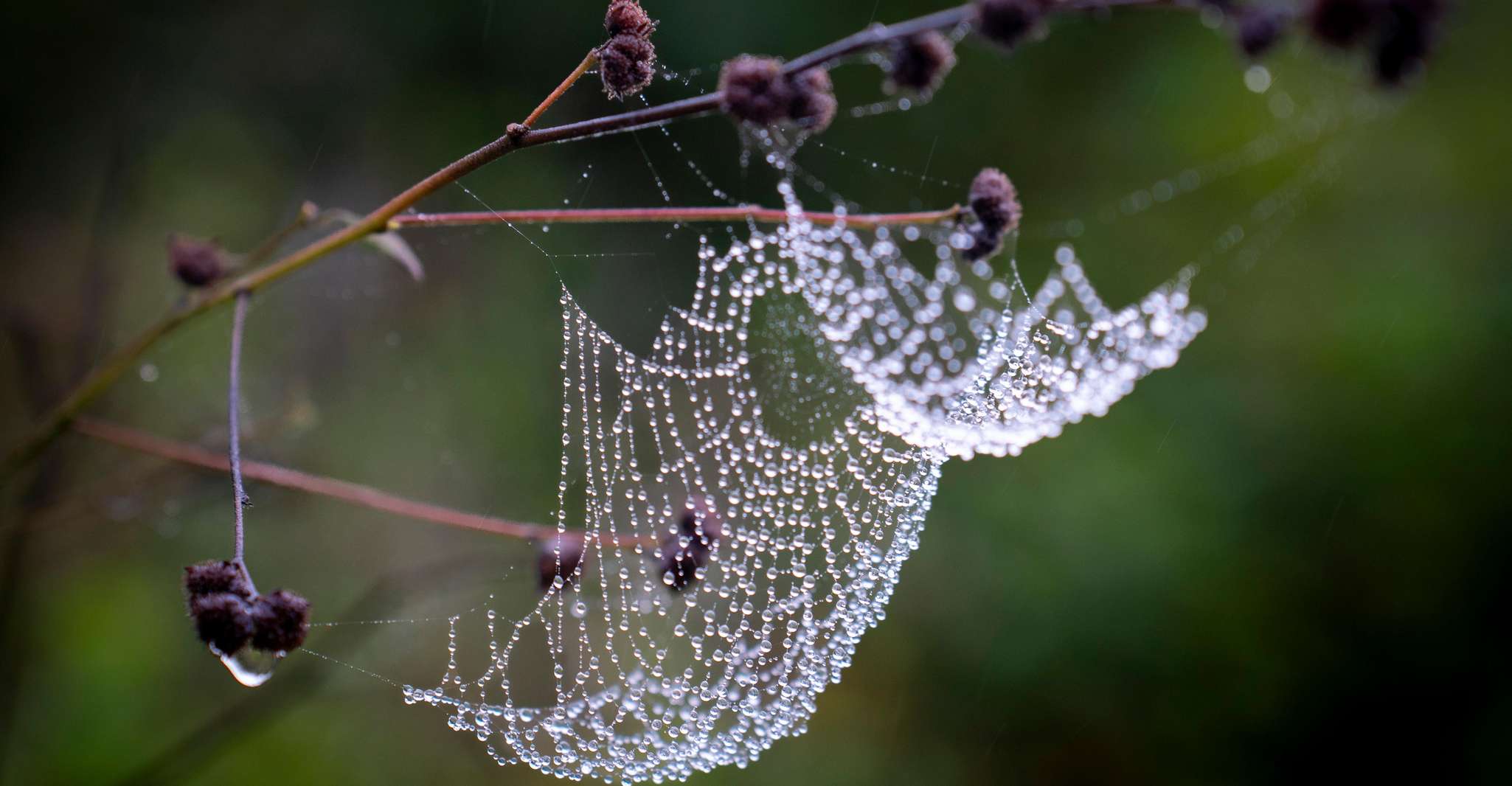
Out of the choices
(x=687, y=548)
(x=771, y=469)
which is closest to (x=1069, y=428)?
(x=771, y=469)

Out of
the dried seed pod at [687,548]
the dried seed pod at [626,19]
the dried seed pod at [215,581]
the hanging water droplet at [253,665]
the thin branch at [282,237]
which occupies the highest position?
the dried seed pod at [626,19]

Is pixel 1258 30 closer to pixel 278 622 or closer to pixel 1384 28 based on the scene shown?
pixel 1384 28

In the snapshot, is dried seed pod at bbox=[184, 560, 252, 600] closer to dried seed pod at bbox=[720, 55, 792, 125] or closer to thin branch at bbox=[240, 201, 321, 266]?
thin branch at bbox=[240, 201, 321, 266]

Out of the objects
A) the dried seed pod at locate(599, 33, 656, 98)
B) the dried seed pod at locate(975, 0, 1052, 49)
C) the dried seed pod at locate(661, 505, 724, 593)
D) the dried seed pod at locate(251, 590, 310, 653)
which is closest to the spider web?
the dried seed pod at locate(661, 505, 724, 593)

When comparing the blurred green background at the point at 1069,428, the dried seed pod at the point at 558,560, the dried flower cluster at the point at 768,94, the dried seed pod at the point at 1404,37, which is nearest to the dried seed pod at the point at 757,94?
the dried flower cluster at the point at 768,94

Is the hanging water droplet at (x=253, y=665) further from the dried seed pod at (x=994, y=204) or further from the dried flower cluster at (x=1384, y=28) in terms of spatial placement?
the dried flower cluster at (x=1384, y=28)

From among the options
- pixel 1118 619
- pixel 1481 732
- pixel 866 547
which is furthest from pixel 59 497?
pixel 1481 732

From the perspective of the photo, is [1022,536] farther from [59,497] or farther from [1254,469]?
[59,497]
